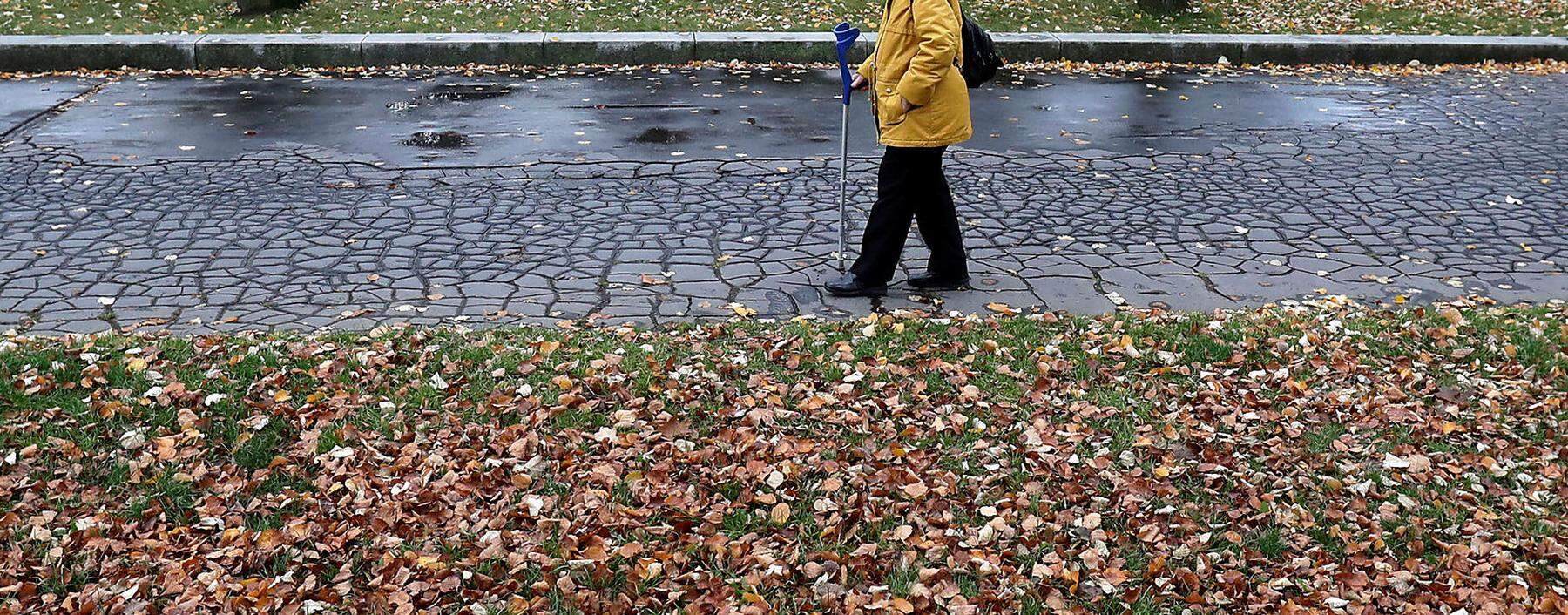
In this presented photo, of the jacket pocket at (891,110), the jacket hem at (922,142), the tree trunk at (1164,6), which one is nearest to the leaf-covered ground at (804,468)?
the jacket hem at (922,142)

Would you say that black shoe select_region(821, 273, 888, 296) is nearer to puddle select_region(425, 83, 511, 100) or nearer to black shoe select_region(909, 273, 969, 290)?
black shoe select_region(909, 273, 969, 290)

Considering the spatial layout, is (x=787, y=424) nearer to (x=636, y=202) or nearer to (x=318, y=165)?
(x=636, y=202)

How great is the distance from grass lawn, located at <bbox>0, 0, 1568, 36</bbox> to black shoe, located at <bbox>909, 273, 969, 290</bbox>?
955 cm

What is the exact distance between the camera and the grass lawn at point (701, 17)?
50.2 ft

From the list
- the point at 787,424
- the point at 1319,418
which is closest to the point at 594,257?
the point at 787,424

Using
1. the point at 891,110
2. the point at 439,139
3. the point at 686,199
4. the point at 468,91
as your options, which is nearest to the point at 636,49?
the point at 468,91

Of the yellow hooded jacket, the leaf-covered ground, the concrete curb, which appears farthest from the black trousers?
the concrete curb

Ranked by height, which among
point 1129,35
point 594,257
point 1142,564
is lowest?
point 1142,564

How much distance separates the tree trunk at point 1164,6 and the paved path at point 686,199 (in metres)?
4.16

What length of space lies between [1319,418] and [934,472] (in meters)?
1.48

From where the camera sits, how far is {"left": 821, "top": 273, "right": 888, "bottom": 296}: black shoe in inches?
242

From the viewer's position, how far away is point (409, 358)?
5.24 m

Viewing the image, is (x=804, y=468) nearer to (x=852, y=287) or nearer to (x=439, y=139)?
(x=852, y=287)

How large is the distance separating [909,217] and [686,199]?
245 cm
